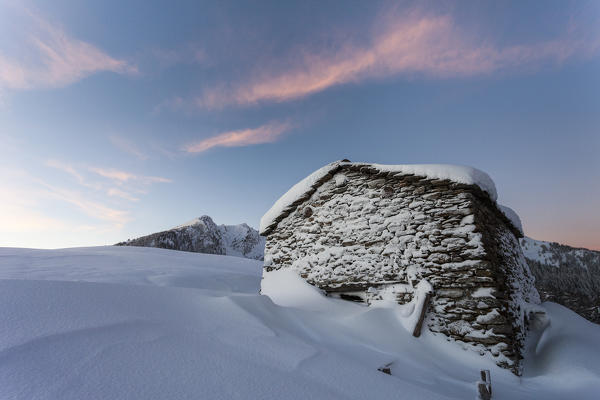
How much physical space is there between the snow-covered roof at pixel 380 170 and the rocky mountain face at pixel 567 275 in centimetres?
703

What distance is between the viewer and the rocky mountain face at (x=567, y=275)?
385 inches

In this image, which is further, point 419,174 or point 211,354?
point 419,174

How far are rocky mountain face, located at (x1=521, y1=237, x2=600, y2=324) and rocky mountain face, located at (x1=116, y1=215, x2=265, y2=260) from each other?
25.5 meters

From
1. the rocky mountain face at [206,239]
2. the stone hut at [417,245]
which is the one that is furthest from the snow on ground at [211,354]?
the rocky mountain face at [206,239]

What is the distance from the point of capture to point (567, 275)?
12.3 meters

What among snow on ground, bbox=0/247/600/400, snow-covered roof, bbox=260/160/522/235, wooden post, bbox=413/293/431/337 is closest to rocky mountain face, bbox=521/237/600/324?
snow-covered roof, bbox=260/160/522/235

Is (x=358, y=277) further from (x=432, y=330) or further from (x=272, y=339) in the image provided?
(x=272, y=339)

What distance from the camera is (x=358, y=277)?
4.86m

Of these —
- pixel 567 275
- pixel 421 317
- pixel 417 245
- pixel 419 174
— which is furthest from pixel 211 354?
pixel 567 275

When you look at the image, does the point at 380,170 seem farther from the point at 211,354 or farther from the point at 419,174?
the point at 211,354

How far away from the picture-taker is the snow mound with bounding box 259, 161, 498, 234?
14.3 feet

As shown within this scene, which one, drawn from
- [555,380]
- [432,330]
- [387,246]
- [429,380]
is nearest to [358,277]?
[387,246]

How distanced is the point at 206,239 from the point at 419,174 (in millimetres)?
26960

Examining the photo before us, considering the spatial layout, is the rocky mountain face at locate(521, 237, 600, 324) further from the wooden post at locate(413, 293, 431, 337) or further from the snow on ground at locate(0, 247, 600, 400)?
the wooden post at locate(413, 293, 431, 337)
